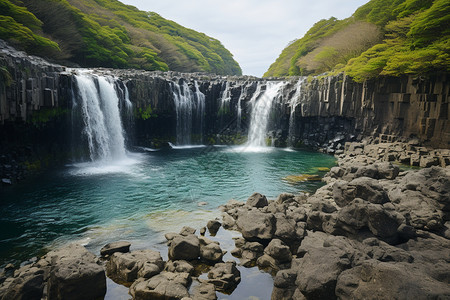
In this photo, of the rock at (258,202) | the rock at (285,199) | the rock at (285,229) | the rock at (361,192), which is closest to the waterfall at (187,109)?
the rock at (285,199)

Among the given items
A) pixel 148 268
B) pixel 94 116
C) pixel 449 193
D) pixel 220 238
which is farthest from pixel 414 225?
pixel 94 116

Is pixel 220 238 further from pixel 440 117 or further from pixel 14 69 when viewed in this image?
pixel 440 117

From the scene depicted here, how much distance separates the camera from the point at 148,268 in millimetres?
7836

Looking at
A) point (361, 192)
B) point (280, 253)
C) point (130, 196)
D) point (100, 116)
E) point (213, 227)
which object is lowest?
point (130, 196)

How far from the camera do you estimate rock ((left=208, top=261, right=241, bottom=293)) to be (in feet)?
25.0

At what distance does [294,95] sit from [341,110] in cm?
541

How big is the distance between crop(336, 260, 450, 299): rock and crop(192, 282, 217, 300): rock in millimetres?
2990

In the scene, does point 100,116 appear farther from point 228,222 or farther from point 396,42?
point 396,42

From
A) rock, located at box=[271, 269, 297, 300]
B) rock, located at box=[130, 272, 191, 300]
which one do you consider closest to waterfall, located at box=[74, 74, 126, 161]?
rock, located at box=[130, 272, 191, 300]

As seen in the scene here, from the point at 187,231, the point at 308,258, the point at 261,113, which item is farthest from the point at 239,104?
the point at 308,258

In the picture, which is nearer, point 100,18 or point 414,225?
point 414,225

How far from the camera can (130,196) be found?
15.7m

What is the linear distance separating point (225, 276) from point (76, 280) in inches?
144

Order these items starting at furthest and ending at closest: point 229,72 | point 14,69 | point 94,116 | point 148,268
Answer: point 229,72
point 94,116
point 14,69
point 148,268
